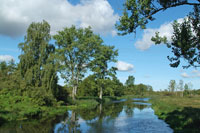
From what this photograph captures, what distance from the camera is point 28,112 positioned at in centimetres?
2484

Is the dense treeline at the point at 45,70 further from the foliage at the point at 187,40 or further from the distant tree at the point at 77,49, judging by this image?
the foliage at the point at 187,40

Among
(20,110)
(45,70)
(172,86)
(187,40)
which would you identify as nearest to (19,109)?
(20,110)

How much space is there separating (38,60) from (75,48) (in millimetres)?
12333

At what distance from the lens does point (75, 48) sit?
4600cm

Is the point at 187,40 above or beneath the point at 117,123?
above

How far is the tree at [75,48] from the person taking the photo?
45.1 m

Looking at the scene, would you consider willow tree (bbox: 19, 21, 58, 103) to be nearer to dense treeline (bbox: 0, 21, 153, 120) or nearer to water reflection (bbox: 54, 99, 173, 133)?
dense treeline (bbox: 0, 21, 153, 120)

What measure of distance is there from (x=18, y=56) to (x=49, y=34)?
24.8ft

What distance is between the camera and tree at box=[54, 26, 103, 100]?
45094 millimetres

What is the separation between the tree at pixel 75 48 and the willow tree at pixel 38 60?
711 cm

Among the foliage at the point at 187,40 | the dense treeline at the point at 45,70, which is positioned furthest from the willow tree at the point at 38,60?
the foliage at the point at 187,40

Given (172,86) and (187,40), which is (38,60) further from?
(172,86)

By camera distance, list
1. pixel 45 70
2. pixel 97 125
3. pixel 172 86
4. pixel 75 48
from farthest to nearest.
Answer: pixel 172 86, pixel 75 48, pixel 45 70, pixel 97 125

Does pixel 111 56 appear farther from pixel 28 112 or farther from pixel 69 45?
pixel 28 112
